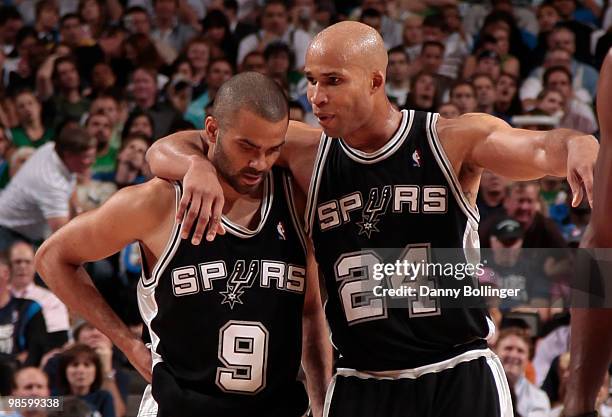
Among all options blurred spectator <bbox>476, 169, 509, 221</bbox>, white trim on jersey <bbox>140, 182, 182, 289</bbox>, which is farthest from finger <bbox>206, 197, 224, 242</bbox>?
blurred spectator <bbox>476, 169, 509, 221</bbox>

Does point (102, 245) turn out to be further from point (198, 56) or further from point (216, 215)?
point (198, 56)

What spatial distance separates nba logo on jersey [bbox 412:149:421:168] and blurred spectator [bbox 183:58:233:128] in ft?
14.2

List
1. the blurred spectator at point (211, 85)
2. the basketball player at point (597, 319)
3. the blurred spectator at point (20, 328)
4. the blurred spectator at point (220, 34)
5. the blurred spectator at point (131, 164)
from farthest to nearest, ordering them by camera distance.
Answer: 1. the blurred spectator at point (220, 34)
2. the blurred spectator at point (211, 85)
3. the blurred spectator at point (131, 164)
4. the blurred spectator at point (20, 328)
5. the basketball player at point (597, 319)

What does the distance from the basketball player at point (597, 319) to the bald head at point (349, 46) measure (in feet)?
4.14

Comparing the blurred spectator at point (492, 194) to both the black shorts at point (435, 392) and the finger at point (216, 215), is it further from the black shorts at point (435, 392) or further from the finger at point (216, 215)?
the finger at point (216, 215)

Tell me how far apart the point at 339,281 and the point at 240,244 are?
32 cm

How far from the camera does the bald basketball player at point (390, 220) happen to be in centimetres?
302

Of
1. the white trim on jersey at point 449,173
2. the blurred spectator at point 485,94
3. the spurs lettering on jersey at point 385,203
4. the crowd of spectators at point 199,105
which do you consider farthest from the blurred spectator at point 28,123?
the white trim on jersey at point 449,173

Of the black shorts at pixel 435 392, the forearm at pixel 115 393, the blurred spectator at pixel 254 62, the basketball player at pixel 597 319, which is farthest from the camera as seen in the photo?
the blurred spectator at pixel 254 62

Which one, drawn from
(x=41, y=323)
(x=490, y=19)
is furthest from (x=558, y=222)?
(x=41, y=323)

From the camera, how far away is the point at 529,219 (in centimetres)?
575

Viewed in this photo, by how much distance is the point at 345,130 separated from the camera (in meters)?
3.05

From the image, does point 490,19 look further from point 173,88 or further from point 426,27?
point 173,88

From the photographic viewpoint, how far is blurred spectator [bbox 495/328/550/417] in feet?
15.9
